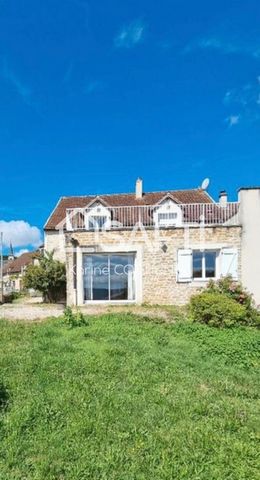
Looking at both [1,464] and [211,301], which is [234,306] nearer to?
[211,301]

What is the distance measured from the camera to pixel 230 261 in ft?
52.7

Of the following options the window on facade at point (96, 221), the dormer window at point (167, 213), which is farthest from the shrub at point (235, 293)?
the window on facade at point (96, 221)

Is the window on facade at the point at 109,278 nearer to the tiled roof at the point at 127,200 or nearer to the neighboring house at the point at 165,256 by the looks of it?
the neighboring house at the point at 165,256

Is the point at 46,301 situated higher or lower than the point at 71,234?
lower

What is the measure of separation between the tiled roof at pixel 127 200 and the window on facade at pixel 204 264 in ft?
26.3

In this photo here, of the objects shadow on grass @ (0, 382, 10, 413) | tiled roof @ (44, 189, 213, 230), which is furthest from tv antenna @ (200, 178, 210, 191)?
shadow on grass @ (0, 382, 10, 413)

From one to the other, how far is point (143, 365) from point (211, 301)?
634 cm

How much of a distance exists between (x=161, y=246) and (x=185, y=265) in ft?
4.70

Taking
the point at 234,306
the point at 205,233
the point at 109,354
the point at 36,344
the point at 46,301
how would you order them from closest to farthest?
the point at 109,354, the point at 36,344, the point at 234,306, the point at 205,233, the point at 46,301

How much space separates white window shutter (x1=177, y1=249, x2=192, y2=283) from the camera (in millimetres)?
16219

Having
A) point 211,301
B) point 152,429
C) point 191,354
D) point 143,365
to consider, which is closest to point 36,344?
point 143,365

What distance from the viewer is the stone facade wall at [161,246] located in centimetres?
1622

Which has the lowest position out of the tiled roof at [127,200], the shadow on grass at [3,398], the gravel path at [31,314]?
the gravel path at [31,314]

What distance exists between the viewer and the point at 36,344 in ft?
27.1
